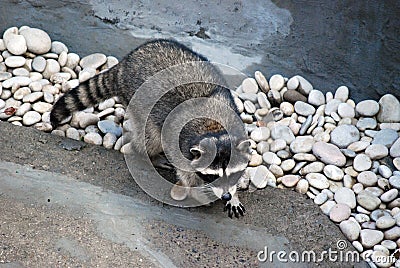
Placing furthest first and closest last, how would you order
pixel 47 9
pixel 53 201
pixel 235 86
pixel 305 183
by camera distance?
1. pixel 47 9
2. pixel 235 86
3. pixel 305 183
4. pixel 53 201

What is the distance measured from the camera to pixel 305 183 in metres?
4.91

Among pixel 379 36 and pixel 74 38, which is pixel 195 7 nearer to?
pixel 74 38

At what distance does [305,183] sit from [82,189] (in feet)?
5.71

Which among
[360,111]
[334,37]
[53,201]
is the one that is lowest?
A: [53,201]

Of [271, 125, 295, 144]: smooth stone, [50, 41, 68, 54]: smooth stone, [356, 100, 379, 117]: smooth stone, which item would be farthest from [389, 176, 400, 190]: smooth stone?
[50, 41, 68, 54]: smooth stone

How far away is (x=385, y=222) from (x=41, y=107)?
10.2 feet

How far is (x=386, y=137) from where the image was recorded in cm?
520

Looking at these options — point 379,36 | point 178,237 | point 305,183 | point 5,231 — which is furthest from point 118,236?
point 379,36

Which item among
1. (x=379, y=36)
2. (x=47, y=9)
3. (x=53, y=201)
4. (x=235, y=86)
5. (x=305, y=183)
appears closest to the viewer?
(x=53, y=201)

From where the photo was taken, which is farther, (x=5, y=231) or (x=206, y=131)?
(x=206, y=131)

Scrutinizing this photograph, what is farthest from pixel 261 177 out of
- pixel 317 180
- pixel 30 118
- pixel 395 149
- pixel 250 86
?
pixel 30 118

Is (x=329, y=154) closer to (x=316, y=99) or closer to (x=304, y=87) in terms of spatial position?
(x=316, y=99)

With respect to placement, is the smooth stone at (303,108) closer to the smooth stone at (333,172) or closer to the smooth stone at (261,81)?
the smooth stone at (261,81)

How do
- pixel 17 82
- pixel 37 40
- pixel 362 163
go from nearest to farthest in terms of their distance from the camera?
pixel 362 163 < pixel 17 82 < pixel 37 40
